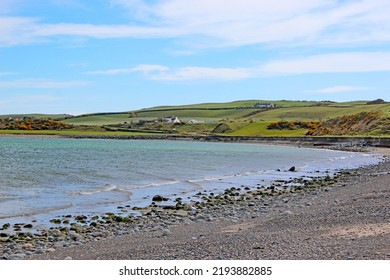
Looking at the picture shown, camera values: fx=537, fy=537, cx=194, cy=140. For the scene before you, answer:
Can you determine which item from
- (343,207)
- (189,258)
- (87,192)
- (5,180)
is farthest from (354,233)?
(5,180)

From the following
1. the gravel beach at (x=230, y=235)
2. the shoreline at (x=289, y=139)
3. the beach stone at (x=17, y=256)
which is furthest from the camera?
the shoreline at (x=289, y=139)

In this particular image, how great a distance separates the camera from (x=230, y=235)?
14922mm

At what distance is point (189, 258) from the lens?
37.6ft

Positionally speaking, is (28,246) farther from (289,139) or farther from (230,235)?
(289,139)

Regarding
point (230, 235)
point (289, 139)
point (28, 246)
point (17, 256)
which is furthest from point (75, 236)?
point (289, 139)

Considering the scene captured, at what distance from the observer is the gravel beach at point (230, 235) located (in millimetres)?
11758

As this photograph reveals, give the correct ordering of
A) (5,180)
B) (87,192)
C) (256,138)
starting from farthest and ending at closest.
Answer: (256,138)
(5,180)
(87,192)

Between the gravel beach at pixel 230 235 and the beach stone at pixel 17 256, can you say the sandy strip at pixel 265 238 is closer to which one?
the gravel beach at pixel 230 235

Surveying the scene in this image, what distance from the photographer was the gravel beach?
463 inches

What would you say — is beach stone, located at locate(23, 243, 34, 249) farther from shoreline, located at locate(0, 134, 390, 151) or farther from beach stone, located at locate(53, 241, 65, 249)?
shoreline, located at locate(0, 134, 390, 151)

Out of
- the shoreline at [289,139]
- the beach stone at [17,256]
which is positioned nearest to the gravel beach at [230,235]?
the beach stone at [17,256]

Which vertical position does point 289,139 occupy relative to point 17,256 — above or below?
below

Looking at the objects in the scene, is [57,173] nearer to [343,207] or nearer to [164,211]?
[164,211]
